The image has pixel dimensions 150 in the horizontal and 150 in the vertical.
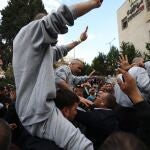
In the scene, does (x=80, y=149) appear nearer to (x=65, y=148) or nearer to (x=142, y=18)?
(x=65, y=148)

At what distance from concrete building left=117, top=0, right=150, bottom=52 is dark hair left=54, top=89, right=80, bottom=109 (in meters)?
42.7

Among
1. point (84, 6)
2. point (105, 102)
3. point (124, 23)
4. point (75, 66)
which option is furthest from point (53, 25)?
point (124, 23)

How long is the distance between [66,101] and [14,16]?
5217 cm

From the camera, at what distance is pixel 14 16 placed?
177 ft

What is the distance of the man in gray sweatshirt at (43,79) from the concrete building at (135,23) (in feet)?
141

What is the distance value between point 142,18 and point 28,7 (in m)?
14.9

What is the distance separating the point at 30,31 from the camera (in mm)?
2758

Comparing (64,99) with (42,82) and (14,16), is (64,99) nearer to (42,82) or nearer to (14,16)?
(42,82)

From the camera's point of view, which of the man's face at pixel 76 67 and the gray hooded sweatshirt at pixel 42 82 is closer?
the gray hooded sweatshirt at pixel 42 82

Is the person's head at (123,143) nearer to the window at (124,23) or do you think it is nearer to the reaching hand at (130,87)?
the reaching hand at (130,87)

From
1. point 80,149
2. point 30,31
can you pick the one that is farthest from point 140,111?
point 30,31

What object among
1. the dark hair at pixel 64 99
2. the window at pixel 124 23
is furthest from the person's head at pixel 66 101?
the window at pixel 124 23

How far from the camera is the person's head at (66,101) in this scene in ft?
10.2

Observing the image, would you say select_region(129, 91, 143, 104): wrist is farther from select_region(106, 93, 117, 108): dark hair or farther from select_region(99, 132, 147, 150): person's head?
select_region(106, 93, 117, 108): dark hair
